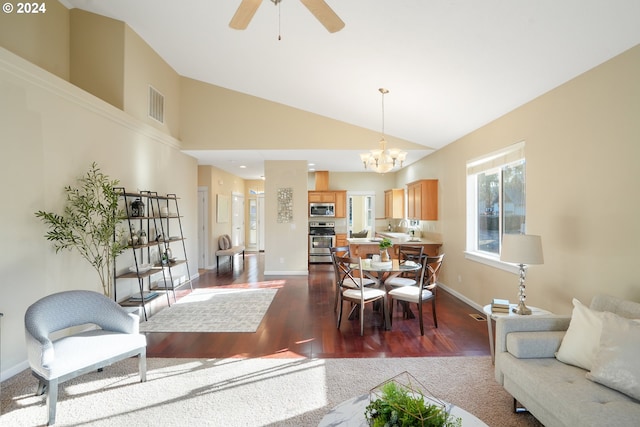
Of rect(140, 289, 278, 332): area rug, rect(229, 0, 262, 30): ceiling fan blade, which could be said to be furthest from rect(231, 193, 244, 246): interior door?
rect(229, 0, 262, 30): ceiling fan blade

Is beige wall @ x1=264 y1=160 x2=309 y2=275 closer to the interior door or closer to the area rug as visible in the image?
the area rug

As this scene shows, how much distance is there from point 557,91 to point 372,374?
3117 millimetres

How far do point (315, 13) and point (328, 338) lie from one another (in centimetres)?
304

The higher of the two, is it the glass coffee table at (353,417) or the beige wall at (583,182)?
the beige wall at (583,182)

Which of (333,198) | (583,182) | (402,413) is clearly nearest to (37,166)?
(402,413)

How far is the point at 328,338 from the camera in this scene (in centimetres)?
344

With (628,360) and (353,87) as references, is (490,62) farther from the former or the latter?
(628,360)

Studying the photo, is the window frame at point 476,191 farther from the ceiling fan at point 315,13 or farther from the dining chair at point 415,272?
the ceiling fan at point 315,13

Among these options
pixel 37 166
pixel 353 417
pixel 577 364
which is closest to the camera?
pixel 353 417

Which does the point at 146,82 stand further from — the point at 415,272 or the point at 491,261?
the point at 491,261

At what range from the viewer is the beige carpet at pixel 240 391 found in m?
2.10

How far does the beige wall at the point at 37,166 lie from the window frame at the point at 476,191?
490 centimetres

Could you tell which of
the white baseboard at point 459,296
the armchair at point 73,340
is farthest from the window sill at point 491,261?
the armchair at point 73,340

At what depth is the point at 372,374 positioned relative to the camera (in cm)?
264
